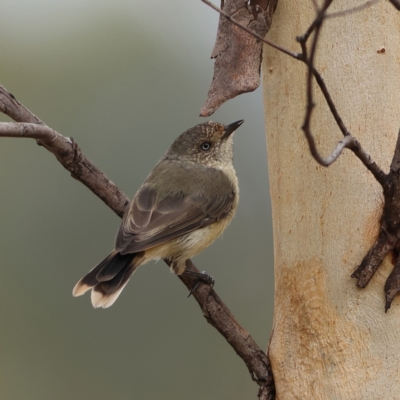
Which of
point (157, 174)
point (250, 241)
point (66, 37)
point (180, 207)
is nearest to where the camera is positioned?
point (180, 207)

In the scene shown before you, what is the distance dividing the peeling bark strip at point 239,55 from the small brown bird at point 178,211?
0.94 meters

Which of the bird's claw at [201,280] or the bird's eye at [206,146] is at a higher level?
the bird's eye at [206,146]

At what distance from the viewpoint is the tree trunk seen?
2.87 m

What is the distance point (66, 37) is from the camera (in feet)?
31.7

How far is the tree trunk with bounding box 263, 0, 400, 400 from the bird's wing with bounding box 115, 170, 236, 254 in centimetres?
91

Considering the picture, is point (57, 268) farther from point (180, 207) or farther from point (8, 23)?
Result: point (8, 23)

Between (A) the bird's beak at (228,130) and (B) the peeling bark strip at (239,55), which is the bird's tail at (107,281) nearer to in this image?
(B) the peeling bark strip at (239,55)

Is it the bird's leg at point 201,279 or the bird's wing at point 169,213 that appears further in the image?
the bird's wing at point 169,213

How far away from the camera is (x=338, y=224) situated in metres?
2.97

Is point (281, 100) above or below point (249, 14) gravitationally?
below

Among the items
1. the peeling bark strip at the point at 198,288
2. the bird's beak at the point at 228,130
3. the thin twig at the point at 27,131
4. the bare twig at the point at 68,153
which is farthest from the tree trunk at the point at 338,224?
the bird's beak at the point at 228,130

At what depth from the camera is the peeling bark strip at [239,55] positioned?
10.4 ft

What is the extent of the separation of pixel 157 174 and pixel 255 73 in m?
1.47

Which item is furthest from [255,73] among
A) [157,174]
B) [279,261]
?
[157,174]
